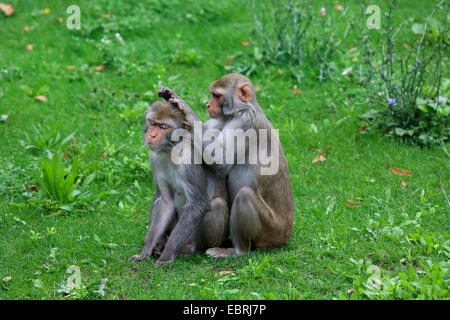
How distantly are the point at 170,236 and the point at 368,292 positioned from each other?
1.73m

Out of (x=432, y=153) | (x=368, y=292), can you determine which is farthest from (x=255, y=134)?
(x=432, y=153)

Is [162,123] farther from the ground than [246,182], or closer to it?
farther from the ground

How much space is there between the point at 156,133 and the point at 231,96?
72 cm

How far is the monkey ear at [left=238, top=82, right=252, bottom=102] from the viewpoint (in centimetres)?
519

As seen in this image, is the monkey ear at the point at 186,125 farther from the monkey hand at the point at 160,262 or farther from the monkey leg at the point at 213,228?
the monkey hand at the point at 160,262

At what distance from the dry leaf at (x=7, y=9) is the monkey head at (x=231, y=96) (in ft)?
23.0

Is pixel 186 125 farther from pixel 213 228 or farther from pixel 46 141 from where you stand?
pixel 46 141

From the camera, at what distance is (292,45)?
9273mm

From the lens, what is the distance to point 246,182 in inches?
207

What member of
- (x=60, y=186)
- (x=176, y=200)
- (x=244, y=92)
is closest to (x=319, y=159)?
(x=244, y=92)

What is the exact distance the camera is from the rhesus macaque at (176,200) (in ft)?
16.6

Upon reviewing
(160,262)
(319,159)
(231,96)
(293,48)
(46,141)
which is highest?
(293,48)

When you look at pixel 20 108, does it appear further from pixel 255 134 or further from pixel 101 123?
pixel 255 134

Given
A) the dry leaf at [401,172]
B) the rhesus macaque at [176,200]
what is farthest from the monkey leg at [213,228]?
the dry leaf at [401,172]
